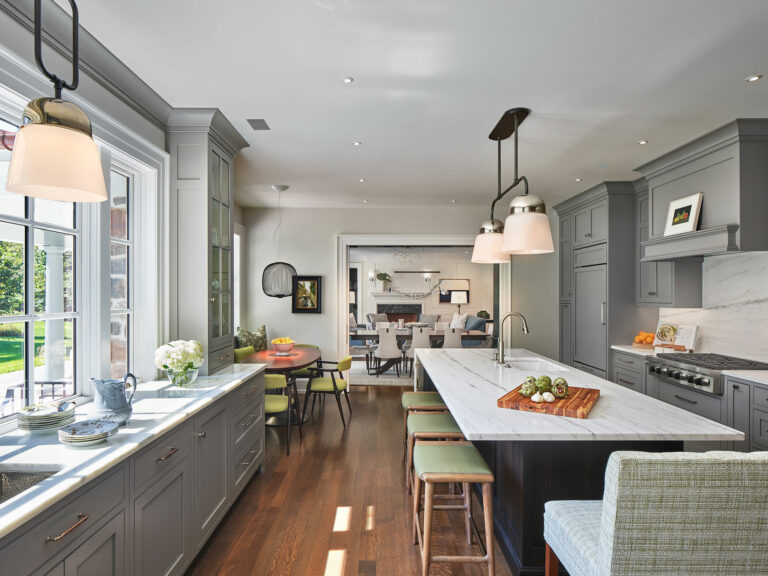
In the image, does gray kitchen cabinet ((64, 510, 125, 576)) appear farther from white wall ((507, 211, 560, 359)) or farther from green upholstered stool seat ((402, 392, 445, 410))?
white wall ((507, 211, 560, 359))

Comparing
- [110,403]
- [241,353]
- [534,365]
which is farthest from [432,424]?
[241,353]

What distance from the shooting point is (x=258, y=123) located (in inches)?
121

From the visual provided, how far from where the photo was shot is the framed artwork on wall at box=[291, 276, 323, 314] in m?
6.13

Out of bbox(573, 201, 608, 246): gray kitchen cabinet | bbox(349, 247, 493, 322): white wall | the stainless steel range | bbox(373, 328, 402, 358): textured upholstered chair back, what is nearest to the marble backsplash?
the stainless steel range

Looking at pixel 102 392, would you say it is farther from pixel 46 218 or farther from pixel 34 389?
pixel 46 218

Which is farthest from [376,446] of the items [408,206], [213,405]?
[408,206]

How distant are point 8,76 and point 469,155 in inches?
121

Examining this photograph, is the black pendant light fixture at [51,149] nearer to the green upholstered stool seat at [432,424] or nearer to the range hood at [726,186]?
the green upholstered stool seat at [432,424]

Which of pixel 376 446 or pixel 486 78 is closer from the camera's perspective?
pixel 486 78

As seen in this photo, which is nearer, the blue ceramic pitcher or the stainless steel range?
the blue ceramic pitcher

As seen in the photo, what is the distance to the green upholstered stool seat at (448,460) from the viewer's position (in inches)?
75.7

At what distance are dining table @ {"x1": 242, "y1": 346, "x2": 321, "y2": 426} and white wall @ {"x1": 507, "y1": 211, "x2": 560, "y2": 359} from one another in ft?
9.79

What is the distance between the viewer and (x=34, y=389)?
1.97 m

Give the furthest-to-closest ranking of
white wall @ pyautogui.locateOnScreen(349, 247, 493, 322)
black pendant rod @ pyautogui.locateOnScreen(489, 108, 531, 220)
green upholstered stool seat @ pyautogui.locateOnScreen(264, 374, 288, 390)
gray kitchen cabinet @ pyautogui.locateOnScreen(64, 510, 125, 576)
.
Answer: white wall @ pyautogui.locateOnScreen(349, 247, 493, 322) → green upholstered stool seat @ pyautogui.locateOnScreen(264, 374, 288, 390) → black pendant rod @ pyautogui.locateOnScreen(489, 108, 531, 220) → gray kitchen cabinet @ pyautogui.locateOnScreen(64, 510, 125, 576)
